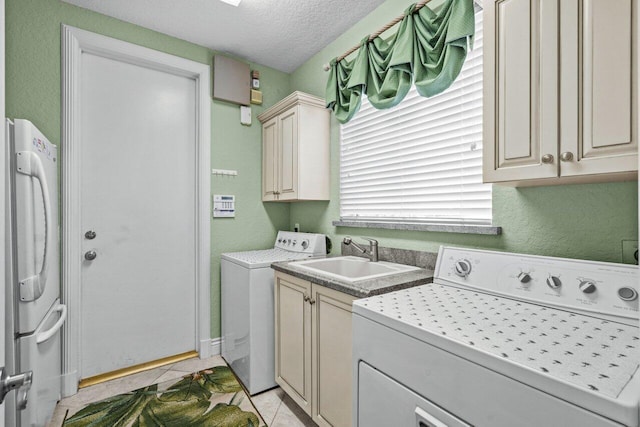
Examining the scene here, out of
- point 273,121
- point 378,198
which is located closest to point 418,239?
point 378,198

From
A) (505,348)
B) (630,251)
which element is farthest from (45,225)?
(630,251)

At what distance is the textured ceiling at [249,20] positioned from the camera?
206 centimetres

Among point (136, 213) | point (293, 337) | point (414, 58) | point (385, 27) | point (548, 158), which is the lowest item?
point (293, 337)

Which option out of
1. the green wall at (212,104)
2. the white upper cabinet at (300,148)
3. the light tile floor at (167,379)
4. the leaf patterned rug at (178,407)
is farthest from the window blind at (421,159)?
the leaf patterned rug at (178,407)

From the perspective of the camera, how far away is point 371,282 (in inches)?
56.1

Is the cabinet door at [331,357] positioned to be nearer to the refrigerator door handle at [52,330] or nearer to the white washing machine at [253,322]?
the white washing machine at [253,322]

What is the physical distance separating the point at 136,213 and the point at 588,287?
105 inches

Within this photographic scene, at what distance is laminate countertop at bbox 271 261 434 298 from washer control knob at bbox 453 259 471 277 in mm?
161

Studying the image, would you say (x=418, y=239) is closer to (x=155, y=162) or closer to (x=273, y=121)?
(x=273, y=121)

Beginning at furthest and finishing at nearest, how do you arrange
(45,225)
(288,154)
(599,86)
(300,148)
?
1. (288,154)
2. (300,148)
3. (45,225)
4. (599,86)

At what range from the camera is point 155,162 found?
241 centimetres

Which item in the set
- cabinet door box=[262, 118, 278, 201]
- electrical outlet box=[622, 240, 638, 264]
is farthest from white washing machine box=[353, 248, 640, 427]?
cabinet door box=[262, 118, 278, 201]

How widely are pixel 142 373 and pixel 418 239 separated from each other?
2.24m

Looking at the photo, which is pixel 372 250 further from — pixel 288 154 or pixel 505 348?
pixel 505 348
